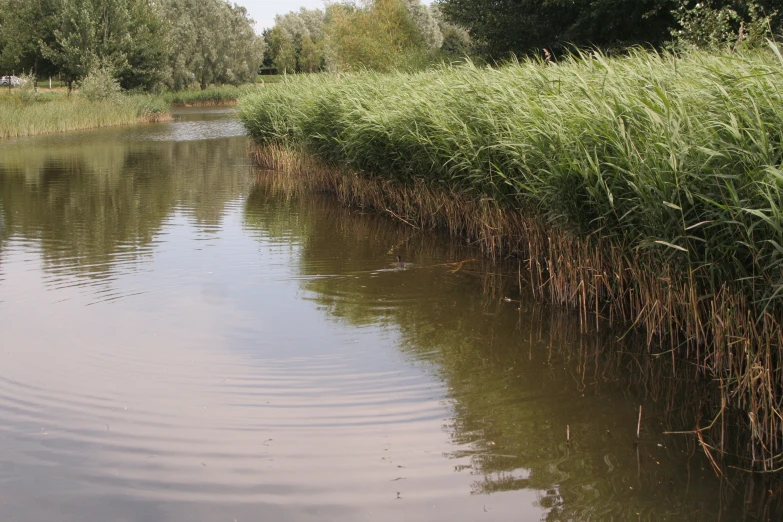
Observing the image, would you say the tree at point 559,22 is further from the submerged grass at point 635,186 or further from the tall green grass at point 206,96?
the tall green grass at point 206,96

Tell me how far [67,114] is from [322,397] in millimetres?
29874

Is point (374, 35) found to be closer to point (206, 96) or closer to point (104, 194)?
point (104, 194)

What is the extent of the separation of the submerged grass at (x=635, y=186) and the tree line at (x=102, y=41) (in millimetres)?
30802

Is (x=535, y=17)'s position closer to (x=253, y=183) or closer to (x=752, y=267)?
(x=253, y=183)

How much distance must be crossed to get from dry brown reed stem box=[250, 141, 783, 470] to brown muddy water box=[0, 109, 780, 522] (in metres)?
0.31

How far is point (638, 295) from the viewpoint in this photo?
6438mm

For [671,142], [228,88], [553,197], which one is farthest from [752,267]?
[228,88]

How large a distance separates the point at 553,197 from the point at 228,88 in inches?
2011

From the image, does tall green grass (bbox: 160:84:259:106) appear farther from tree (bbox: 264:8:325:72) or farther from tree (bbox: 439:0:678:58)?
tree (bbox: 439:0:678:58)

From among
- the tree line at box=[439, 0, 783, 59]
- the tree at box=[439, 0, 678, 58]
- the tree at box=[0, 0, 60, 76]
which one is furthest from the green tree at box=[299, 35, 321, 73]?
the tree line at box=[439, 0, 783, 59]

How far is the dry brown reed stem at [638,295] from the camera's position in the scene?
451 cm

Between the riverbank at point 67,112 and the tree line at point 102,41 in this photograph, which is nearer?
the riverbank at point 67,112

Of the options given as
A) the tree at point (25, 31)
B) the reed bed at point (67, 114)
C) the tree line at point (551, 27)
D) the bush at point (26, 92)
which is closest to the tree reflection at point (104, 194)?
the reed bed at point (67, 114)

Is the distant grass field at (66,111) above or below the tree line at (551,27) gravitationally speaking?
below
